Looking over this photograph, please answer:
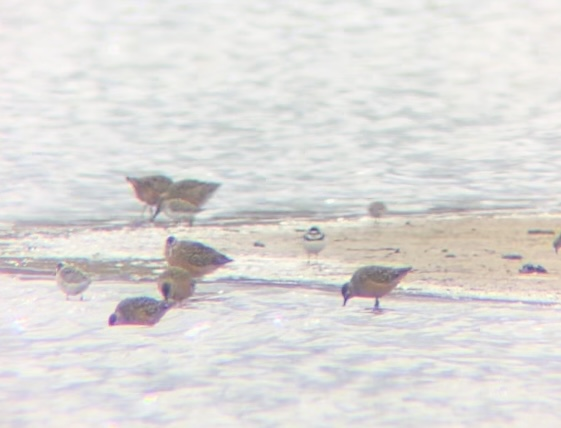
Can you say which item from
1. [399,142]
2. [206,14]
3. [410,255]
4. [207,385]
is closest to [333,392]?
[207,385]

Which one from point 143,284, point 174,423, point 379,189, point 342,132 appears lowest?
point 174,423

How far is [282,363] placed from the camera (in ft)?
23.4

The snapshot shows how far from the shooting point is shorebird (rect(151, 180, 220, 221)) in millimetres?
12578

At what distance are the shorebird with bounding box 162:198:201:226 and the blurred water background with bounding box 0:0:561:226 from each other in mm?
453

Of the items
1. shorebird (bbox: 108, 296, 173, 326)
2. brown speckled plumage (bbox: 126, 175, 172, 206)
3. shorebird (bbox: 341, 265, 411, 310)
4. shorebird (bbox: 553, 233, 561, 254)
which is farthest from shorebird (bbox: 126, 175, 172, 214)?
shorebird (bbox: 108, 296, 173, 326)

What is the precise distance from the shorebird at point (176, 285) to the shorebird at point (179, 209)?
337 cm

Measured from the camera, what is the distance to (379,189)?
45.7 ft

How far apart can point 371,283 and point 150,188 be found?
4.54m

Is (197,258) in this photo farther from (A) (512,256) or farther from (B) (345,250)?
(A) (512,256)

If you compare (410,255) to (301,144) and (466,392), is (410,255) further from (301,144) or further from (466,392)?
(301,144)

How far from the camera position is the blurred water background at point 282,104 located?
1397 centimetres

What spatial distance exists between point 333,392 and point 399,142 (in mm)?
9643

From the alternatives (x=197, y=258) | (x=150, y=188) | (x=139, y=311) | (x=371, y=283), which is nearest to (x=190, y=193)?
(x=150, y=188)

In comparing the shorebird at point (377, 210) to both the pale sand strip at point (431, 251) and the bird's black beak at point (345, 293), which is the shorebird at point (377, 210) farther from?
the bird's black beak at point (345, 293)
